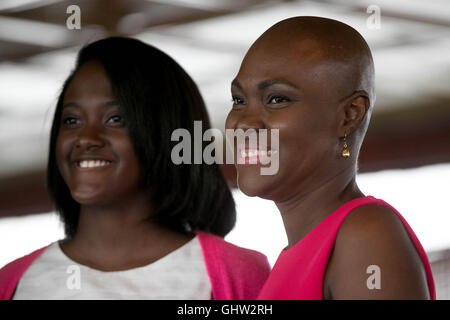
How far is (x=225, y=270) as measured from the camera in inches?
66.8

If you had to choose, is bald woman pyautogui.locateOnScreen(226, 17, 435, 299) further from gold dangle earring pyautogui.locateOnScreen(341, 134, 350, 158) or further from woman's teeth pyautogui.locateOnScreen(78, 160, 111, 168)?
woman's teeth pyautogui.locateOnScreen(78, 160, 111, 168)

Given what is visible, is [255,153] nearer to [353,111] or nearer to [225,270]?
[353,111]

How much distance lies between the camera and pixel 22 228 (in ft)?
13.8

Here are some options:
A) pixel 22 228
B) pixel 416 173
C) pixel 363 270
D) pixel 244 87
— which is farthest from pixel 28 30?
pixel 363 270

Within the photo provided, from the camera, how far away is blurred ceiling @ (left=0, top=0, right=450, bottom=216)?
11.7 feet

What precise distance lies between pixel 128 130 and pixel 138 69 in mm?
164

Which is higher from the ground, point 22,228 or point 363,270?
point 22,228

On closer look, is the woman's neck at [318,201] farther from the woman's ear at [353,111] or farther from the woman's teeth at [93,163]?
the woman's teeth at [93,163]

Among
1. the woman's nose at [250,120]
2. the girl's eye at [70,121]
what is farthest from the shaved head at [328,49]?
the girl's eye at [70,121]

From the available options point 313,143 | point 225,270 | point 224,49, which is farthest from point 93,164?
point 224,49

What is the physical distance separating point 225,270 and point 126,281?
0.22 metres

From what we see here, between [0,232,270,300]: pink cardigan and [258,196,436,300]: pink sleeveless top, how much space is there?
1.13 ft

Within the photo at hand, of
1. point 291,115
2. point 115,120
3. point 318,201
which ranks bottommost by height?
point 318,201
